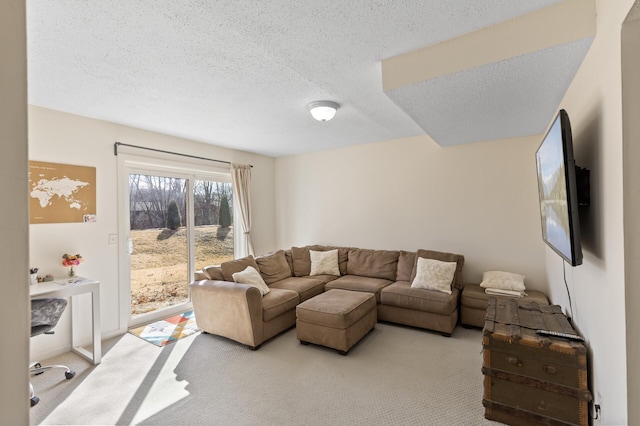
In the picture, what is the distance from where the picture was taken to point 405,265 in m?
4.05

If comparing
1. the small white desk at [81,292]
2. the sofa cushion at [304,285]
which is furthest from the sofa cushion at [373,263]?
the small white desk at [81,292]

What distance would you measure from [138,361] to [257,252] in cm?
270

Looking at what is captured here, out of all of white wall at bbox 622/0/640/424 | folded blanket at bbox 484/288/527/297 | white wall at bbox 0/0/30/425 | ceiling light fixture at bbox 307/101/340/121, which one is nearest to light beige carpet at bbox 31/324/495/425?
folded blanket at bbox 484/288/527/297

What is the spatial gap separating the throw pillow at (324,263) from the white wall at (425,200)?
51 centimetres

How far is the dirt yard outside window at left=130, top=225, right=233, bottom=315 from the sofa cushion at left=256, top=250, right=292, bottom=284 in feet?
3.33

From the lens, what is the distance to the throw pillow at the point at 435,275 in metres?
3.45

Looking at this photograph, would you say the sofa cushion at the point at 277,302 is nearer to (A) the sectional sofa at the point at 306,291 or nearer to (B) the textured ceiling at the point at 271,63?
(A) the sectional sofa at the point at 306,291

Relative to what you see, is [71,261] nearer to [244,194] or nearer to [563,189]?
[244,194]

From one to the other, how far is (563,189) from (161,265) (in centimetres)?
430

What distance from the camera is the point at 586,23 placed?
60.1 inches

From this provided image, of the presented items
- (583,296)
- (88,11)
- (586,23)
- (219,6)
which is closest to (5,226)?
(219,6)

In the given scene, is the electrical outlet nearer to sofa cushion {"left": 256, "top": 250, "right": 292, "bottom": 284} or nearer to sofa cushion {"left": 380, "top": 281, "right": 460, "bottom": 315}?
sofa cushion {"left": 380, "top": 281, "right": 460, "bottom": 315}

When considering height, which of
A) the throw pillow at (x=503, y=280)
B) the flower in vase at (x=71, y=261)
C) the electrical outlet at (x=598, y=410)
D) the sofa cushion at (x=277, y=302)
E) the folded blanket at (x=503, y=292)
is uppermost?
the flower in vase at (x=71, y=261)

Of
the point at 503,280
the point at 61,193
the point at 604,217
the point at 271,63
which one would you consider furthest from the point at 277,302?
the point at 604,217
